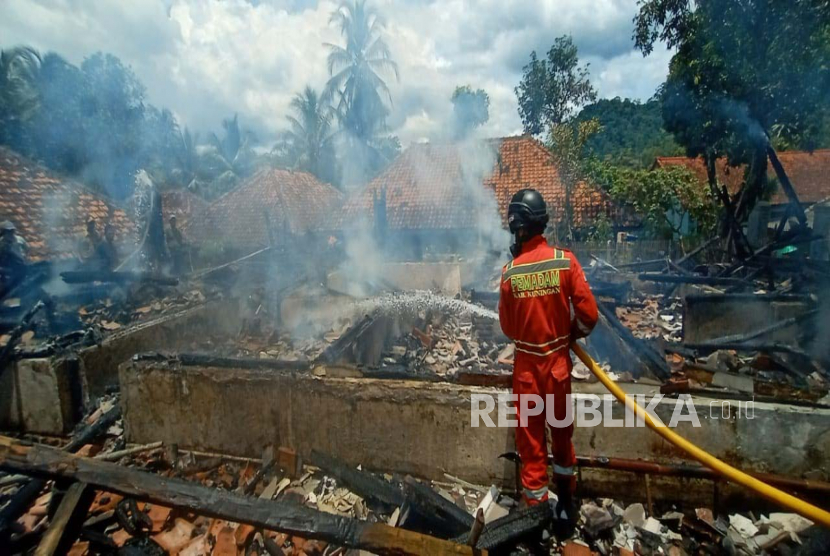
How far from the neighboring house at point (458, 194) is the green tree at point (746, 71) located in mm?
4512

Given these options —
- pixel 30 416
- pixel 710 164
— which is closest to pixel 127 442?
pixel 30 416

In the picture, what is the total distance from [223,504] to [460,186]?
1649 cm

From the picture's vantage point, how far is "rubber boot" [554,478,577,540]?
2.95m

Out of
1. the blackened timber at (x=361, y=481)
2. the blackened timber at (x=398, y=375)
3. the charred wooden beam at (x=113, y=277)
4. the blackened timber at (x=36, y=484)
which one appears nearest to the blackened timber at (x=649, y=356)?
the blackened timber at (x=398, y=375)

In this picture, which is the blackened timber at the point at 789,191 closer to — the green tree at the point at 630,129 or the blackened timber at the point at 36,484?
the blackened timber at the point at 36,484

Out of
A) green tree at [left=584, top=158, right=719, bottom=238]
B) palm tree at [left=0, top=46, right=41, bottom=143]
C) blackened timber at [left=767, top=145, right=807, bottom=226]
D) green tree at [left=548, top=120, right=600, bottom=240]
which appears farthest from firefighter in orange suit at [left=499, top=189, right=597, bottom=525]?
palm tree at [left=0, top=46, right=41, bottom=143]

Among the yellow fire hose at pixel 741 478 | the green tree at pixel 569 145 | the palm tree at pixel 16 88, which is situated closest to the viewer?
the yellow fire hose at pixel 741 478

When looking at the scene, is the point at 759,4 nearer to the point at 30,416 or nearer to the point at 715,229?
the point at 715,229

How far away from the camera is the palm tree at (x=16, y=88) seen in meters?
15.4

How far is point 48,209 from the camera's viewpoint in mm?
11367

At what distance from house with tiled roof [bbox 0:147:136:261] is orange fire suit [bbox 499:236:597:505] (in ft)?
39.2

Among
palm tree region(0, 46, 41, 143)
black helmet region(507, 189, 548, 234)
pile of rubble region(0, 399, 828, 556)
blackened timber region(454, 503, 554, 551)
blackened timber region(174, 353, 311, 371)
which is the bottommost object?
pile of rubble region(0, 399, 828, 556)

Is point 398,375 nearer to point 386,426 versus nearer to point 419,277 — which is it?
point 386,426

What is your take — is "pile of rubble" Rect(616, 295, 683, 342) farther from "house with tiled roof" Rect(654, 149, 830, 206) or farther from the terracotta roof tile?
"house with tiled roof" Rect(654, 149, 830, 206)
